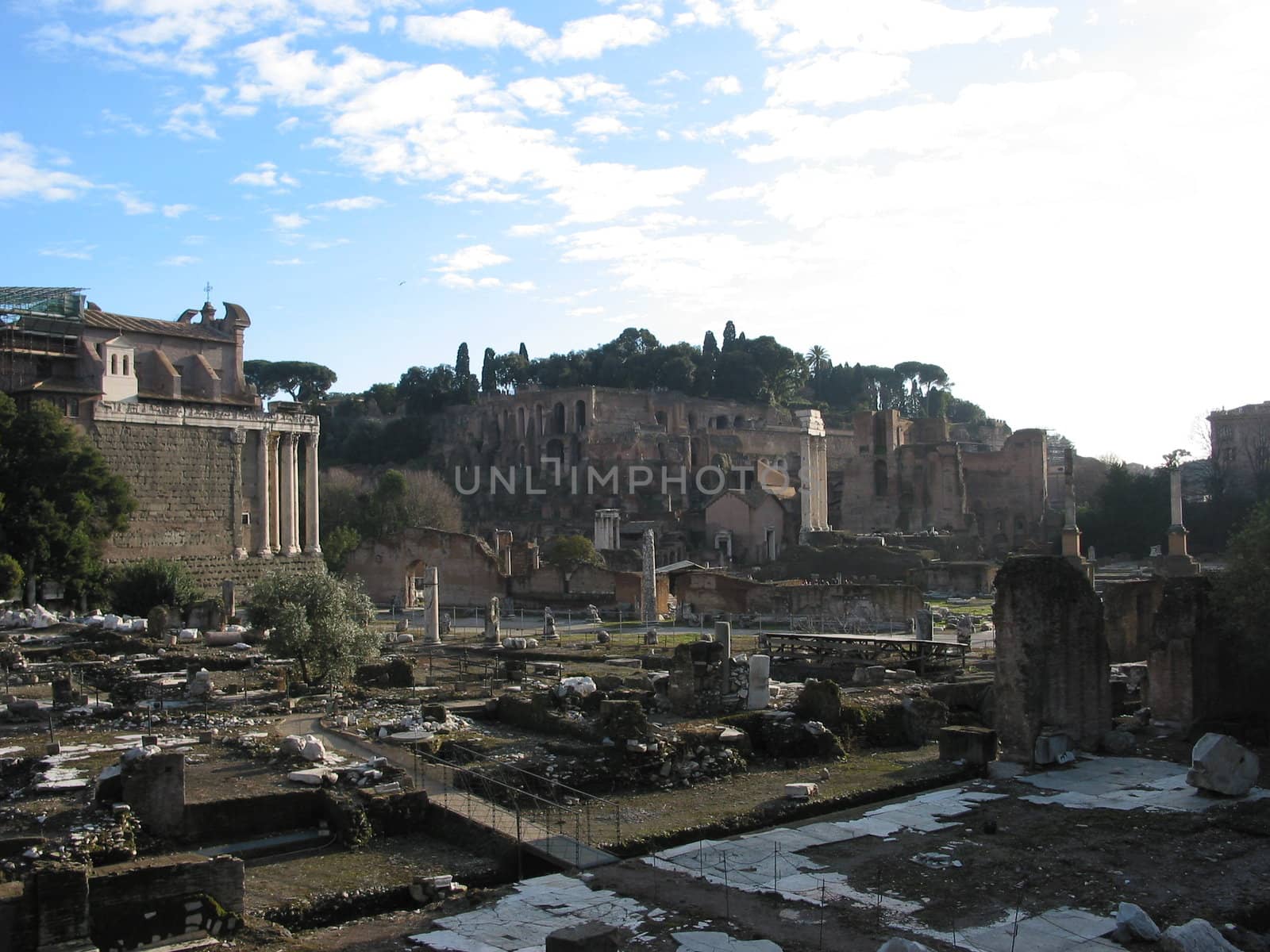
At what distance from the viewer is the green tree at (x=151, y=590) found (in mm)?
31609

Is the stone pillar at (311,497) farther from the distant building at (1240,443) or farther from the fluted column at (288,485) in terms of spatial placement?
the distant building at (1240,443)

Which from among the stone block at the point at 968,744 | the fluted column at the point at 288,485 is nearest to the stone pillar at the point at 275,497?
the fluted column at the point at 288,485

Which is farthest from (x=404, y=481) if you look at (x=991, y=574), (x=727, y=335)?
(x=727, y=335)

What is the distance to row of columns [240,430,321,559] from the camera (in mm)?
41969

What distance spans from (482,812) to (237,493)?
108 feet

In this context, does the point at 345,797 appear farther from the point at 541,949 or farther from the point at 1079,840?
the point at 1079,840

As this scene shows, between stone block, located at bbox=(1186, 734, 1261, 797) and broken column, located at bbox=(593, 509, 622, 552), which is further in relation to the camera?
broken column, located at bbox=(593, 509, 622, 552)

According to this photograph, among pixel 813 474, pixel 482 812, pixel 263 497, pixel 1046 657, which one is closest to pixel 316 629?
pixel 482 812

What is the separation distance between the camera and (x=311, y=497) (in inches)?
1756

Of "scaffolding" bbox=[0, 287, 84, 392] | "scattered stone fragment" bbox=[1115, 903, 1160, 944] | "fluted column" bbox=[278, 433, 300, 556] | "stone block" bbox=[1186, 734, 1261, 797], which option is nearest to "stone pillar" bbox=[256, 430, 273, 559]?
"fluted column" bbox=[278, 433, 300, 556]

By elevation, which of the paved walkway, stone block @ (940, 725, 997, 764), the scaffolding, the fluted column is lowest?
the paved walkway

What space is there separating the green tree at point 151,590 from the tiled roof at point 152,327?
11.9m

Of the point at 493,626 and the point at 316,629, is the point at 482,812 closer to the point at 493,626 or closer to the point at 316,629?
the point at 316,629

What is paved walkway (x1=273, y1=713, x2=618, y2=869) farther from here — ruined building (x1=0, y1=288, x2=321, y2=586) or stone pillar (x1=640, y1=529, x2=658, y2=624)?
ruined building (x1=0, y1=288, x2=321, y2=586)
